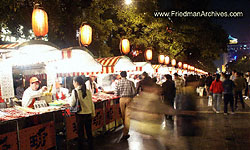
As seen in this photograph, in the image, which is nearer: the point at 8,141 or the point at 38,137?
the point at 8,141

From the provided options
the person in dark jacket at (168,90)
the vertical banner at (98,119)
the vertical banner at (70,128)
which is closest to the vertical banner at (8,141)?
the vertical banner at (70,128)

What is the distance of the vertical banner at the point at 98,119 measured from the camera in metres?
7.64

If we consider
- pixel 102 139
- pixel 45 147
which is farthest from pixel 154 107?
pixel 45 147

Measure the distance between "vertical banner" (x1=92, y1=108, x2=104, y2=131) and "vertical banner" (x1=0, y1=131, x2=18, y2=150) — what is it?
2.98m

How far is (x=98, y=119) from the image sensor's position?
7887mm

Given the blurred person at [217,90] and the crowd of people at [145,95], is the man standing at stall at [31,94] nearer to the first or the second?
the crowd of people at [145,95]

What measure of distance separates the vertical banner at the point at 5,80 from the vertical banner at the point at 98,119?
2.88 m

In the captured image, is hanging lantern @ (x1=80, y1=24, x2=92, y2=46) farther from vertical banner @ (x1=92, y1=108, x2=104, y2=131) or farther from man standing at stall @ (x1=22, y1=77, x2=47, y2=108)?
vertical banner @ (x1=92, y1=108, x2=104, y2=131)

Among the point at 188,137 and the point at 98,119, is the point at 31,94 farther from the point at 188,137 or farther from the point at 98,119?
the point at 188,137

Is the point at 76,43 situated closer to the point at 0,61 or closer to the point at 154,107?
the point at 154,107

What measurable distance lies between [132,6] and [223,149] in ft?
51.2

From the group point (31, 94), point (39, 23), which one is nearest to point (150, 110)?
point (31, 94)

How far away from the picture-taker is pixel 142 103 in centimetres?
1123

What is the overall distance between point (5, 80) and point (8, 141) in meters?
2.82
